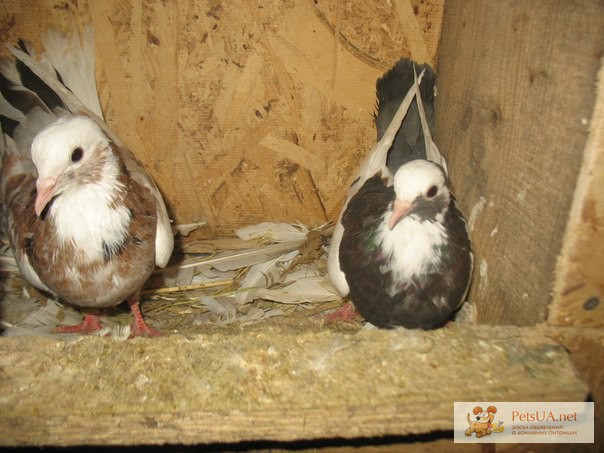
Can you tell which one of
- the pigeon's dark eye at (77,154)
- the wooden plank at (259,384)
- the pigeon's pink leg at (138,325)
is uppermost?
the pigeon's dark eye at (77,154)

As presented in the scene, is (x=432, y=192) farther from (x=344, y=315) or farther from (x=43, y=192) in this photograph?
(x=43, y=192)

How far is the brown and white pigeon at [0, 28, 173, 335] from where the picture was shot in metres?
1.84

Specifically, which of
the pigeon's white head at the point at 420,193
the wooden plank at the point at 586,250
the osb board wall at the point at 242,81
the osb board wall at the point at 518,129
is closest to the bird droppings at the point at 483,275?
the osb board wall at the point at 518,129

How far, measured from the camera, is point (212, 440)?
1277mm

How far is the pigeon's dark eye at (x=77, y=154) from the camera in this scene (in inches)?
70.6

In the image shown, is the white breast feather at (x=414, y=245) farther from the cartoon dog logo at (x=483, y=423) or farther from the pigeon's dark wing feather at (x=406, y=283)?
the cartoon dog logo at (x=483, y=423)

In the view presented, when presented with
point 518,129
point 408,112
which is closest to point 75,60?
point 408,112

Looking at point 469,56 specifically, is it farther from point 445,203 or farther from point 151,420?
point 151,420

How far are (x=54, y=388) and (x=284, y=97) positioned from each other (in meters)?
1.95

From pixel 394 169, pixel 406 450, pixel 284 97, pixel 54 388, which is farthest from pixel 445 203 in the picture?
pixel 54 388

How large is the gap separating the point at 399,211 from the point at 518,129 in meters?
0.56

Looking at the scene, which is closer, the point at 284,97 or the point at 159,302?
the point at 284,97

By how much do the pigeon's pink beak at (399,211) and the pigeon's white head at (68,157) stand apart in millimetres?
1260

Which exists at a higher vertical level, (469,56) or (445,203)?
(469,56)
